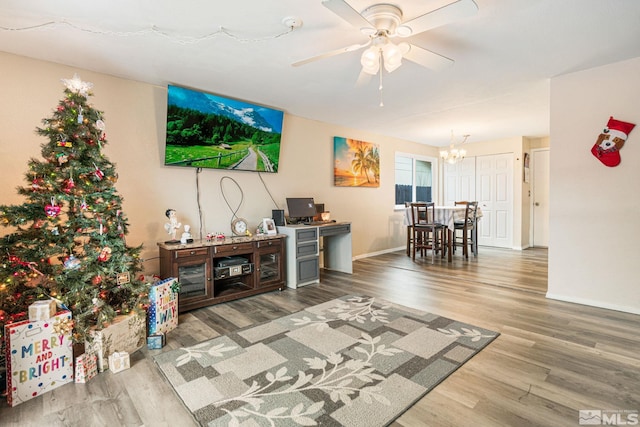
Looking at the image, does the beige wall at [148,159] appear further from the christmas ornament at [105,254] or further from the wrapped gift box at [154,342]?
the wrapped gift box at [154,342]

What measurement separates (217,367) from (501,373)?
6.11 ft

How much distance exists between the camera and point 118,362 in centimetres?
211

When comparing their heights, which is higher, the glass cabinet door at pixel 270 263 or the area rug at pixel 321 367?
the glass cabinet door at pixel 270 263

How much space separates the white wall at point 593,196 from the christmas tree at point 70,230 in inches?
164

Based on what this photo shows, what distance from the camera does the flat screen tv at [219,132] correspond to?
3389 millimetres

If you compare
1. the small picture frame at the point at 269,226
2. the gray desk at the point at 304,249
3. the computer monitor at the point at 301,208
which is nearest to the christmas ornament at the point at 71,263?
the small picture frame at the point at 269,226

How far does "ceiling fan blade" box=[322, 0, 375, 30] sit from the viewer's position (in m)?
1.63

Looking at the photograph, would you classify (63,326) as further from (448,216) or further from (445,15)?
(448,216)

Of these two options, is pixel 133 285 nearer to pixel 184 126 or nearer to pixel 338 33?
pixel 184 126

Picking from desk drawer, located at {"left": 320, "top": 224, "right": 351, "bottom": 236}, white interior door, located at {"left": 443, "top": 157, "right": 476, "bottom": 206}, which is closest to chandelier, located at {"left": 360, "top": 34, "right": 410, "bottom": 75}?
desk drawer, located at {"left": 320, "top": 224, "right": 351, "bottom": 236}

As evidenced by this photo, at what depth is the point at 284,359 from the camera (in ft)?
7.26

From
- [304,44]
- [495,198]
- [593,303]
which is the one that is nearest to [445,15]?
[304,44]

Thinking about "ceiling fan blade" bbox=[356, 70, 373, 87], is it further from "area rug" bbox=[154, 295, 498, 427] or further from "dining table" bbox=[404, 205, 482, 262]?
"dining table" bbox=[404, 205, 482, 262]

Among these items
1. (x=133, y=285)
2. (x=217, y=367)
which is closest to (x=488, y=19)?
(x=217, y=367)
